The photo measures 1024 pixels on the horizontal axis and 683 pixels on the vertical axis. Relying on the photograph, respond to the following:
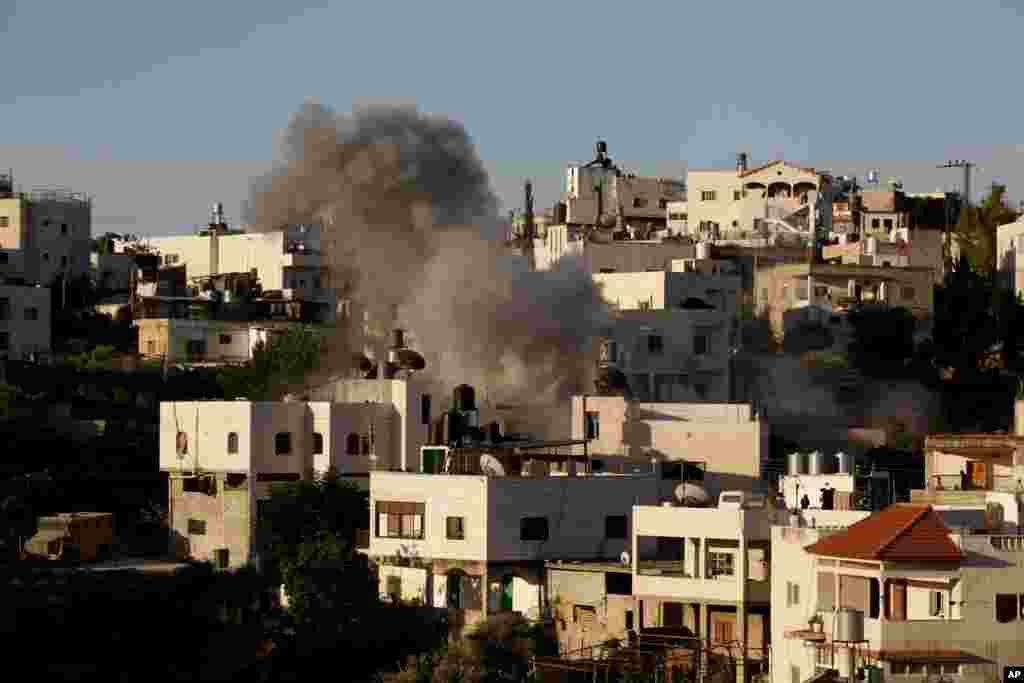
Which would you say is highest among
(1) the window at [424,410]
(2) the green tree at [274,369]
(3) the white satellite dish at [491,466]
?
(2) the green tree at [274,369]

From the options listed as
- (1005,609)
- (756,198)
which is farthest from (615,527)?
(756,198)

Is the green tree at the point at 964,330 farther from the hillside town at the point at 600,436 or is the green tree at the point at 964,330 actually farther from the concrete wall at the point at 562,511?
the concrete wall at the point at 562,511

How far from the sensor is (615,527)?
161 feet

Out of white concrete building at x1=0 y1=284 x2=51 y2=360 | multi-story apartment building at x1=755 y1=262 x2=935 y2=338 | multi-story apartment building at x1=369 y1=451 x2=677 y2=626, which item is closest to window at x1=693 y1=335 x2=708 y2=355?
multi-story apartment building at x1=755 y1=262 x2=935 y2=338

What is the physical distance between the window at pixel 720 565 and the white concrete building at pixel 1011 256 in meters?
36.4

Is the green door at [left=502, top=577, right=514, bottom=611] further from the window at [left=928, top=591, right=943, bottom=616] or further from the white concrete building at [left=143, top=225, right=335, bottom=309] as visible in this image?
the white concrete building at [left=143, top=225, right=335, bottom=309]

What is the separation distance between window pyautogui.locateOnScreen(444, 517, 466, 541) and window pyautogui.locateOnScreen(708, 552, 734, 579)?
6.01m

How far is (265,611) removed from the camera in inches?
1953

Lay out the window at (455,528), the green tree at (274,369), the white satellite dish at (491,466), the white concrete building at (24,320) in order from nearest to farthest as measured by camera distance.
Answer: the window at (455,528)
the white satellite dish at (491,466)
the green tree at (274,369)
the white concrete building at (24,320)

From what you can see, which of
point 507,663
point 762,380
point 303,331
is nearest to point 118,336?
point 303,331

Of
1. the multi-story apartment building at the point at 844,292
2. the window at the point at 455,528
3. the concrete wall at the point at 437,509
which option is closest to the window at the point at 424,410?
the concrete wall at the point at 437,509

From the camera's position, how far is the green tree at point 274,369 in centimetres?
7056

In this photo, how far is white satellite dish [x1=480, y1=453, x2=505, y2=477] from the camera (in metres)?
49.7

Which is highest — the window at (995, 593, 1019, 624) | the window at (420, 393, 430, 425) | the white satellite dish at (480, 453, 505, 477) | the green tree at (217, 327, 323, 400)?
the green tree at (217, 327, 323, 400)
